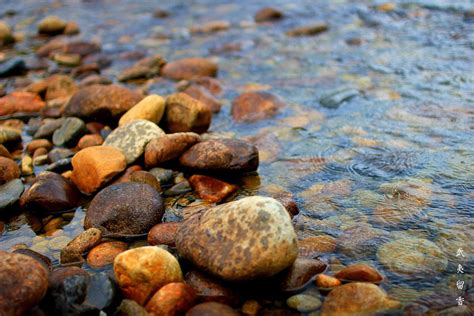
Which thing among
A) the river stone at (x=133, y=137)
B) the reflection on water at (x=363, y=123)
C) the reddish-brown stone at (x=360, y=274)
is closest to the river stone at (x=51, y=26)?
the reflection on water at (x=363, y=123)

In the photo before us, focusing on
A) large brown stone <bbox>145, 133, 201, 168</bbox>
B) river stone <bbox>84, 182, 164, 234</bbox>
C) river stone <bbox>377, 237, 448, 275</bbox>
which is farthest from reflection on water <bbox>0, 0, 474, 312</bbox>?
large brown stone <bbox>145, 133, 201, 168</bbox>

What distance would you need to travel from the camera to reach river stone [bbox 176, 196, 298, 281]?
2.56 meters

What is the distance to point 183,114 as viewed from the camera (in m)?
4.56

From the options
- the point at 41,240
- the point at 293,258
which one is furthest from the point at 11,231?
the point at 293,258

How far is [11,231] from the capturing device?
342 centimetres

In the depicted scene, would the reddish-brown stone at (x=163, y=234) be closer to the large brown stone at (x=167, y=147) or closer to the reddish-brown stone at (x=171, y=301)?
the reddish-brown stone at (x=171, y=301)

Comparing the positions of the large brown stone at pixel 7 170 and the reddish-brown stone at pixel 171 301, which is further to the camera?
the large brown stone at pixel 7 170

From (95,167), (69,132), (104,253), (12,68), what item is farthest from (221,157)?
(12,68)

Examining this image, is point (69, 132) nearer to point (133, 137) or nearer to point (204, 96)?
point (133, 137)

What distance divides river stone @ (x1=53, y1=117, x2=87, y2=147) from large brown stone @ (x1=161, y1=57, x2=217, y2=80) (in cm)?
180

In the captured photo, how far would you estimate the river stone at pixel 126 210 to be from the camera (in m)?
3.22

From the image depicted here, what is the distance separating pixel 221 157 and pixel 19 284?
1.69 metres

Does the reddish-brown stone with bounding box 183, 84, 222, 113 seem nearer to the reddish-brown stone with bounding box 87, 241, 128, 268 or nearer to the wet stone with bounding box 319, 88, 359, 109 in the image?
the wet stone with bounding box 319, 88, 359, 109

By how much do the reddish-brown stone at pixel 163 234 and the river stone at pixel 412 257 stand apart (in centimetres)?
113
